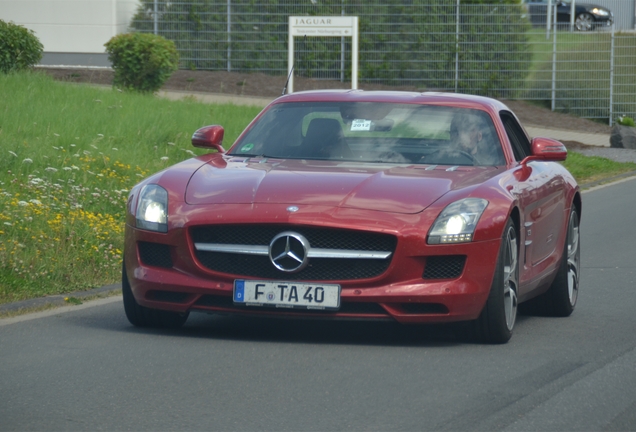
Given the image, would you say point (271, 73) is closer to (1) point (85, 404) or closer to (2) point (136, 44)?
(2) point (136, 44)

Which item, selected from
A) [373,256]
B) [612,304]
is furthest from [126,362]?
[612,304]

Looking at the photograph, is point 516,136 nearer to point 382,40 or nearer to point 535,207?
point 535,207

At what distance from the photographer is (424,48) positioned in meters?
32.3

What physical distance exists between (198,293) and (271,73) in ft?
86.5

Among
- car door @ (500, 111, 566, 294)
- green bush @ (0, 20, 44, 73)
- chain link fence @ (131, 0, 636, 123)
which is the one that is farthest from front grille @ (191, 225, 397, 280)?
chain link fence @ (131, 0, 636, 123)

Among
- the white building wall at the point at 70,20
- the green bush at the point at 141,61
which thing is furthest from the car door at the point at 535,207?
the white building wall at the point at 70,20

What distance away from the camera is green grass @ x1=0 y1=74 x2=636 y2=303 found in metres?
9.53

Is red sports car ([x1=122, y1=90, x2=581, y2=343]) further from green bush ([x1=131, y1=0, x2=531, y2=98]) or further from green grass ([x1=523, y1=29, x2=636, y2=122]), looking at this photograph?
green grass ([x1=523, y1=29, x2=636, y2=122])

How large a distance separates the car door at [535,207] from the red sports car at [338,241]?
0.02 metres

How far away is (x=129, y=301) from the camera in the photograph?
7.33m

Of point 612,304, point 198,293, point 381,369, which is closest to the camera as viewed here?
point 381,369

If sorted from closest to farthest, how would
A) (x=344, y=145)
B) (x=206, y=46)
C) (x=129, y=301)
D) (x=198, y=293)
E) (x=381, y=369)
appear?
1. (x=381, y=369)
2. (x=198, y=293)
3. (x=129, y=301)
4. (x=344, y=145)
5. (x=206, y=46)

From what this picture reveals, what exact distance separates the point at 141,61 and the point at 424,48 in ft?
33.8

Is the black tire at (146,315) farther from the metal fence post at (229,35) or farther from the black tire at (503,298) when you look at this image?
the metal fence post at (229,35)
